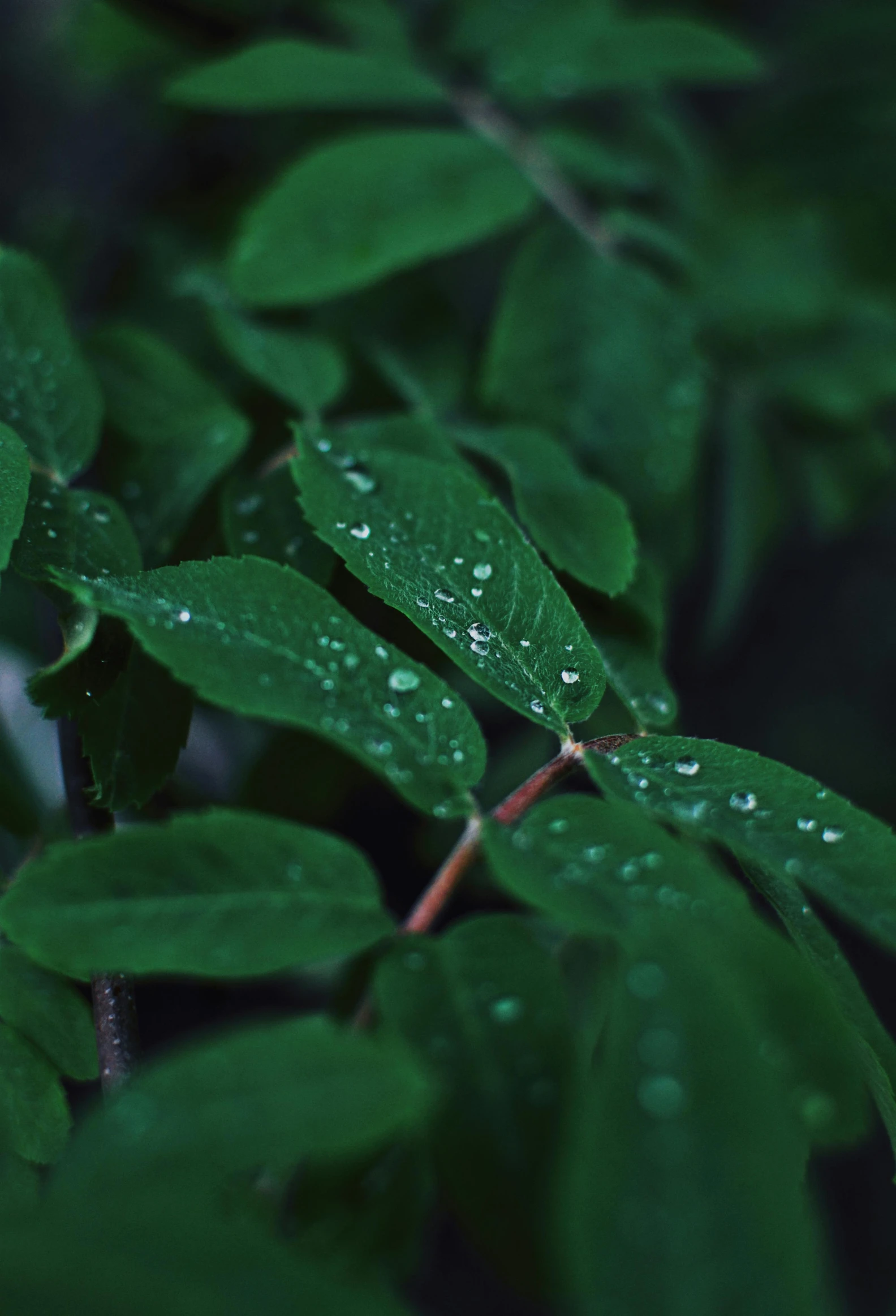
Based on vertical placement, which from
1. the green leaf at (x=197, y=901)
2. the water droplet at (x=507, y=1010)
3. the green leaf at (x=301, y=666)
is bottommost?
the green leaf at (x=197, y=901)

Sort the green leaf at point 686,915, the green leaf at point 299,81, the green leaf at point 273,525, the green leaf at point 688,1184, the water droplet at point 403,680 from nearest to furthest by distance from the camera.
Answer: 1. the green leaf at point 688,1184
2. the green leaf at point 686,915
3. the water droplet at point 403,680
4. the green leaf at point 273,525
5. the green leaf at point 299,81

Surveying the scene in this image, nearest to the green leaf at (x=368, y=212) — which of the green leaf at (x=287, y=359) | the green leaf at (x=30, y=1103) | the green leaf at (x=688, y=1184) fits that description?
the green leaf at (x=287, y=359)

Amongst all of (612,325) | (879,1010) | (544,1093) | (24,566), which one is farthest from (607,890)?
(879,1010)

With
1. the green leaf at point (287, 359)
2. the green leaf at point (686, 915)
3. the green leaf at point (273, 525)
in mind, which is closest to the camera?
the green leaf at point (686, 915)

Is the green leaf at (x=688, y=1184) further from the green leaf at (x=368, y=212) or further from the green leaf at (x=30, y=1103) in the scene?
the green leaf at (x=368, y=212)

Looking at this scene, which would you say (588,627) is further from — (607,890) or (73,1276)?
(73,1276)

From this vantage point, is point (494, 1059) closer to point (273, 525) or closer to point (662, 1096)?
point (662, 1096)
